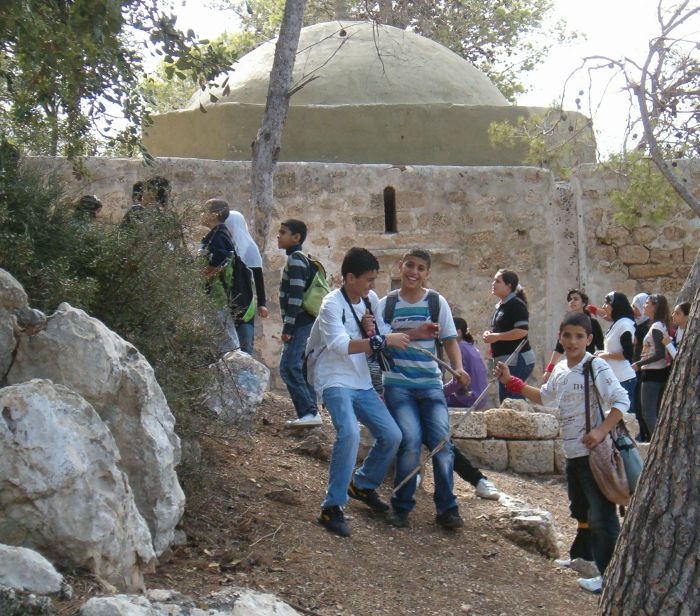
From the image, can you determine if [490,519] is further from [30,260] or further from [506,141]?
[506,141]

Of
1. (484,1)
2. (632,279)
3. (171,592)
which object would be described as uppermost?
(484,1)

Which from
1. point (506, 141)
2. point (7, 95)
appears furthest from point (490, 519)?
point (506, 141)

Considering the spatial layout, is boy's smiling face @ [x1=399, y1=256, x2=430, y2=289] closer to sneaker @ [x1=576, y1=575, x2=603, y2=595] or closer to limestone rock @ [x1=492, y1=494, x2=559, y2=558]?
limestone rock @ [x1=492, y1=494, x2=559, y2=558]

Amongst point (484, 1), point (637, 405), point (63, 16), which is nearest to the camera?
point (63, 16)

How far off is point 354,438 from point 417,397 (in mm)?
635

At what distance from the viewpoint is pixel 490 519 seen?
6891mm

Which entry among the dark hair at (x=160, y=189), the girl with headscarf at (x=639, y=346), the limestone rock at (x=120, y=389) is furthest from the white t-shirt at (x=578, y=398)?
the girl with headscarf at (x=639, y=346)

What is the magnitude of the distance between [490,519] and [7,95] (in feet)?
12.8

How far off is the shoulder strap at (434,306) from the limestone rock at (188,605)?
237cm

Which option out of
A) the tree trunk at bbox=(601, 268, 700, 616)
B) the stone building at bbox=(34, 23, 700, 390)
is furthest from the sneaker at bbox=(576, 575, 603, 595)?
the stone building at bbox=(34, 23, 700, 390)

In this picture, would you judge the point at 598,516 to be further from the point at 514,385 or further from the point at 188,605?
the point at 188,605

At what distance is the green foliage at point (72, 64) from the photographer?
615cm

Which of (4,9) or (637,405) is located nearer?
(4,9)

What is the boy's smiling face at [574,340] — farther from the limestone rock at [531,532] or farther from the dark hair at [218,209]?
the dark hair at [218,209]
